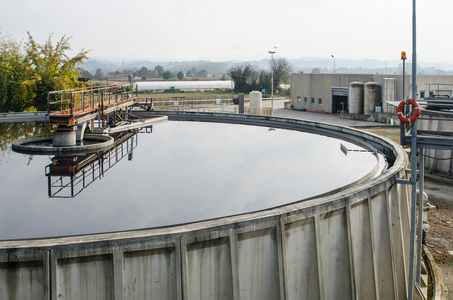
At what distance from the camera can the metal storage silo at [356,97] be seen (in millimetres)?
54031

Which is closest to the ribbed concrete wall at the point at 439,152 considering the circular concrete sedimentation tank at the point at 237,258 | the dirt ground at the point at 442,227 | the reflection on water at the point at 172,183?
the dirt ground at the point at 442,227

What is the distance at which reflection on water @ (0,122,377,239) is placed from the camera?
10.0 m

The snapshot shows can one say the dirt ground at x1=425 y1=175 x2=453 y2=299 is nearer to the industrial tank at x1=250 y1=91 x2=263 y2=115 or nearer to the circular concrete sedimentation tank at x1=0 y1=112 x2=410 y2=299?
the circular concrete sedimentation tank at x1=0 y1=112 x2=410 y2=299

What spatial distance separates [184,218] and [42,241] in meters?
2.84

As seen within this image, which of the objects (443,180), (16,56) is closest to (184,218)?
(443,180)

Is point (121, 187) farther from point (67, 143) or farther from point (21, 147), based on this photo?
point (21, 147)

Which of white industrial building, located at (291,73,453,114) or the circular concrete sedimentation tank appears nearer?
the circular concrete sedimentation tank

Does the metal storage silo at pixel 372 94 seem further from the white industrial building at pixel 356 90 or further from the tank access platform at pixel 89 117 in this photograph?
the tank access platform at pixel 89 117

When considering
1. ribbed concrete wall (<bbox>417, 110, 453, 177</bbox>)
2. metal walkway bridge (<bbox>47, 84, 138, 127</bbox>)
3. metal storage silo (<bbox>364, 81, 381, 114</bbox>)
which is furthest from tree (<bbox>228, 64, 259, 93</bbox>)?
metal walkway bridge (<bbox>47, 84, 138, 127</bbox>)

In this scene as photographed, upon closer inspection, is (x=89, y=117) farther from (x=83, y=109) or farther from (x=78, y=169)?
(x=78, y=169)

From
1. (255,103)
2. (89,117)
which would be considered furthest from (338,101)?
(89,117)

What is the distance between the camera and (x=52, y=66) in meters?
40.3

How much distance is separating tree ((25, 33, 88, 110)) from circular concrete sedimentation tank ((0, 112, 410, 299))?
31.0 m

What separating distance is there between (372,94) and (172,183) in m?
43.3
